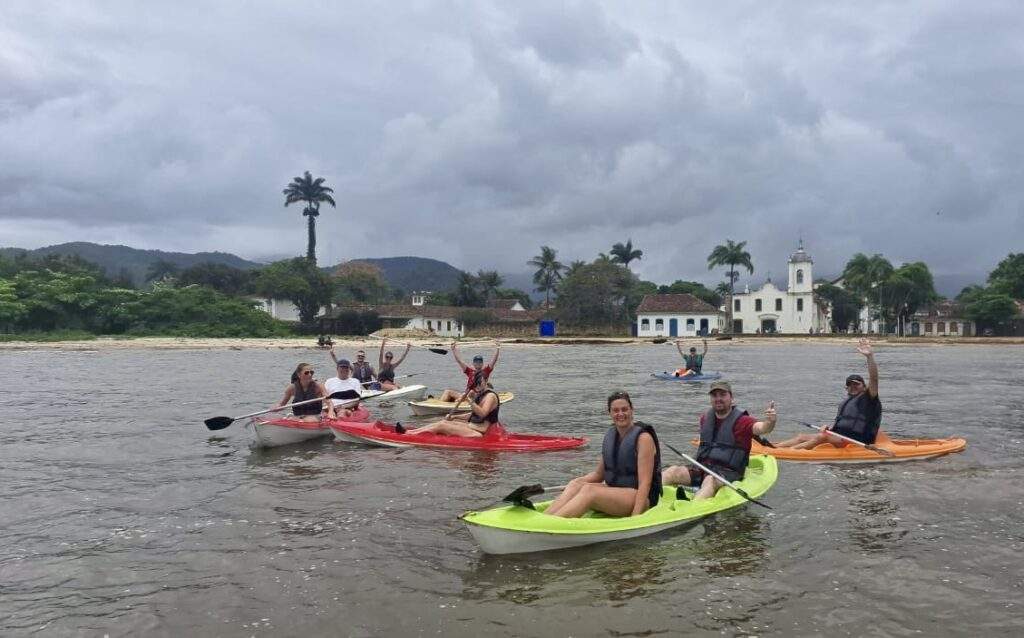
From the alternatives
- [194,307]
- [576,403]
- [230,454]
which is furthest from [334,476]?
[194,307]

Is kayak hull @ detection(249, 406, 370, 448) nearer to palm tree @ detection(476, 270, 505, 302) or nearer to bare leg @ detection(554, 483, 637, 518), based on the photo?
bare leg @ detection(554, 483, 637, 518)

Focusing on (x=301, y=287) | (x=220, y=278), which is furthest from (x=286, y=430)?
(x=220, y=278)

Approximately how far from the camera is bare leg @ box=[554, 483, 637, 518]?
7121 millimetres

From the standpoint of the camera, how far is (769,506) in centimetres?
892

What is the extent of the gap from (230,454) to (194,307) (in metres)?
50.3

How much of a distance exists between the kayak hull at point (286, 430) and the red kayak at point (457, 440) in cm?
57

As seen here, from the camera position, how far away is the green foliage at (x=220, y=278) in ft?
251

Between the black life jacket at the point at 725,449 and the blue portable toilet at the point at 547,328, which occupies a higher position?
the blue portable toilet at the point at 547,328


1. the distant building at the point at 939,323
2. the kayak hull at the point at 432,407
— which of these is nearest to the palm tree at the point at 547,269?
the distant building at the point at 939,323

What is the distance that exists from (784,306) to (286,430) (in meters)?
74.3

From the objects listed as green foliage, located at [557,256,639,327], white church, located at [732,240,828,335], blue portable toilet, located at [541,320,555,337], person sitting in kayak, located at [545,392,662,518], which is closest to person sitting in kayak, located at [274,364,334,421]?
person sitting in kayak, located at [545,392,662,518]

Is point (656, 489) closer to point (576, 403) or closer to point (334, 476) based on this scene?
point (334, 476)

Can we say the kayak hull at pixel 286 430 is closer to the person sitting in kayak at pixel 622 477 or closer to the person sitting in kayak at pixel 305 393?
the person sitting in kayak at pixel 305 393

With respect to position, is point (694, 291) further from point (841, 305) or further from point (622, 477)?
point (622, 477)
